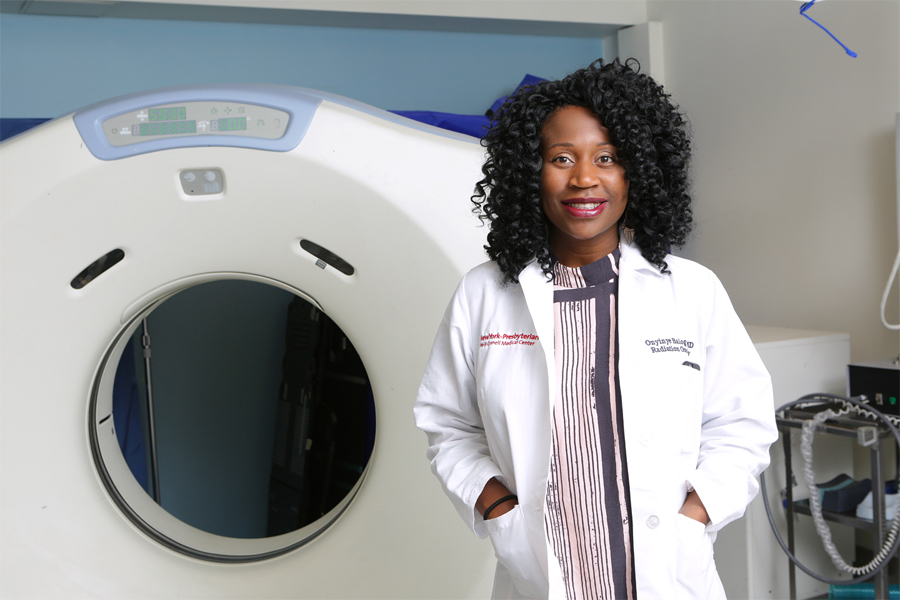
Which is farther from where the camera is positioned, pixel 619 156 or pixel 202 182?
pixel 202 182

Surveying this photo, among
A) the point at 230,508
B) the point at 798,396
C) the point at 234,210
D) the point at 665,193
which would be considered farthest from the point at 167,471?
the point at 665,193

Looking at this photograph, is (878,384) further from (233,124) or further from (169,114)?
(169,114)

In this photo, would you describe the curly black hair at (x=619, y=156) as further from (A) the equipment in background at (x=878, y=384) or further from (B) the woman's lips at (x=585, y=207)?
(A) the equipment in background at (x=878, y=384)

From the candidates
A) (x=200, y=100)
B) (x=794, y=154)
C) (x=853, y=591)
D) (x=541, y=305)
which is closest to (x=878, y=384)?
(x=853, y=591)

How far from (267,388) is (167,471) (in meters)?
0.43

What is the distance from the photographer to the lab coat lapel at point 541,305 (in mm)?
875

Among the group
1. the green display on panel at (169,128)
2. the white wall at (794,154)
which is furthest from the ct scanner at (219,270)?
the white wall at (794,154)

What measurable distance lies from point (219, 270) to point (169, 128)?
9.9 inches

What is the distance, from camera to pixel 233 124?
50.4 inches

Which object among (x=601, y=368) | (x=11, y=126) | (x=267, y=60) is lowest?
(x=601, y=368)

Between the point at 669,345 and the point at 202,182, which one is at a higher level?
the point at 202,182

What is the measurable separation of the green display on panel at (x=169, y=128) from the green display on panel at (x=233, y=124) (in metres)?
0.05

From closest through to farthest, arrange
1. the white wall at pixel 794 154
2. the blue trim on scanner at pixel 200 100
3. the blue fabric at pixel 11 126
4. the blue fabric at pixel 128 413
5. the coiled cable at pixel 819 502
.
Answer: the blue trim on scanner at pixel 200 100, the coiled cable at pixel 819 502, the blue fabric at pixel 11 126, the white wall at pixel 794 154, the blue fabric at pixel 128 413

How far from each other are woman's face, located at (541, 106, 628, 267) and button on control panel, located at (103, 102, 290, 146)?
55cm
